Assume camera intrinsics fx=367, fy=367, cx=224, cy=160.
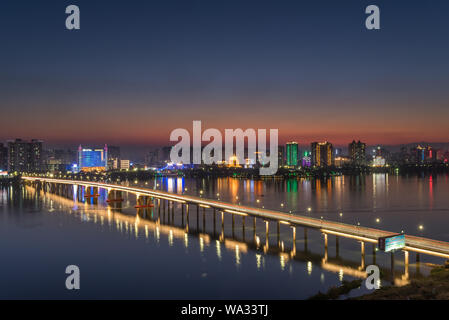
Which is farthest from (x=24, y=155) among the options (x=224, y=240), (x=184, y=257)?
(x=184, y=257)

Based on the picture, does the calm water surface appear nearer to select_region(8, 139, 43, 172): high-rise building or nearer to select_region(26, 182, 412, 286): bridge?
select_region(26, 182, 412, 286): bridge

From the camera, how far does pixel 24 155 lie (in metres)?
192

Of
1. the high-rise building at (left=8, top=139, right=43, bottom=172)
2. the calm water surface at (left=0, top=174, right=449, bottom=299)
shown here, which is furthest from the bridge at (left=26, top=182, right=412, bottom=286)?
the high-rise building at (left=8, top=139, right=43, bottom=172)

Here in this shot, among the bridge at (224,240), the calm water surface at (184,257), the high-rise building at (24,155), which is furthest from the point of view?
the high-rise building at (24,155)

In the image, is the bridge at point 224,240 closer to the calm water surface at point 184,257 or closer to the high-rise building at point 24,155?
the calm water surface at point 184,257

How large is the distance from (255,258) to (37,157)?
652 ft

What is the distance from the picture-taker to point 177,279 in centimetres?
2573

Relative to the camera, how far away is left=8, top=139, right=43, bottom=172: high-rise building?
189 metres

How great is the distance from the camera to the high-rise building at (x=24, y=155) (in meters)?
189

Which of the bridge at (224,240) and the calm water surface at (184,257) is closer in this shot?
the calm water surface at (184,257)

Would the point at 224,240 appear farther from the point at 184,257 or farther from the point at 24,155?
the point at 24,155

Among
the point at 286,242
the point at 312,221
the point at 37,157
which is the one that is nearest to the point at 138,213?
the point at 286,242

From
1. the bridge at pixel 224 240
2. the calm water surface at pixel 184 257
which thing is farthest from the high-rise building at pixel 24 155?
the calm water surface at pixel 184 257

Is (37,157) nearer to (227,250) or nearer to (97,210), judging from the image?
(97,210)
